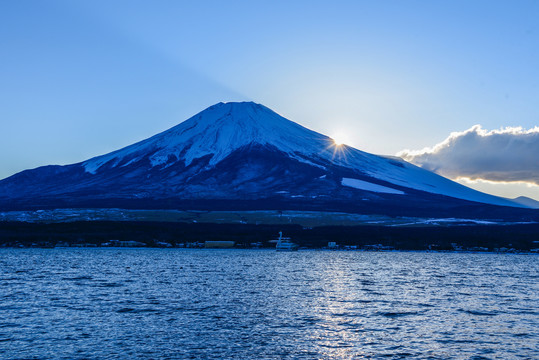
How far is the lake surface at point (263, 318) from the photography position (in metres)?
34.9

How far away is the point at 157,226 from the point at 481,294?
146519 mm

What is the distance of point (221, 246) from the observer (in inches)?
6905

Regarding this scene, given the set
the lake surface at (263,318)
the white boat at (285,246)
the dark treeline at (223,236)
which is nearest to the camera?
the lake surface at (263,318)

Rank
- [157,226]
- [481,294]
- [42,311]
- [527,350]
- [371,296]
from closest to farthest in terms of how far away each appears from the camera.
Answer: [527,350]
[42,311]
[371,296]
[481,294]
[157,226]

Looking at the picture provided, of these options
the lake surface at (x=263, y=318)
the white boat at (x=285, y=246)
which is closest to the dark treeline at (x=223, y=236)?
the white boat at (x=285, y=246)

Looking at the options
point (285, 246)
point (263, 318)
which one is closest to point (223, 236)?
point (285, 246)

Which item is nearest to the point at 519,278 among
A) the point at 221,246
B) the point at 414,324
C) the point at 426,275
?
the point at 426,275

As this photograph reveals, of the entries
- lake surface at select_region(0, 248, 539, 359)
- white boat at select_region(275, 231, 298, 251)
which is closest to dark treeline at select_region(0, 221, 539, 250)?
white boat at select_region(275, 231, 298, 251)

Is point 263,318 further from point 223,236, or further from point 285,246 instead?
point 223,236

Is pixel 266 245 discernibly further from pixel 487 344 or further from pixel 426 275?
pixel 487 344

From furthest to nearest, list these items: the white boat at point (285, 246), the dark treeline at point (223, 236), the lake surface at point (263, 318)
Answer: the dark treeline at point (223, 236) < the white boat at point (285, 246) < the lake surface at point (263, 318)

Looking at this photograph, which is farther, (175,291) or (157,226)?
(157,226)

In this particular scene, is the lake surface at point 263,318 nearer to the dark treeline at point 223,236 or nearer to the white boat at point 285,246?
the white boat at point 285,246

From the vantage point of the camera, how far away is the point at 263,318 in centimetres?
4650
